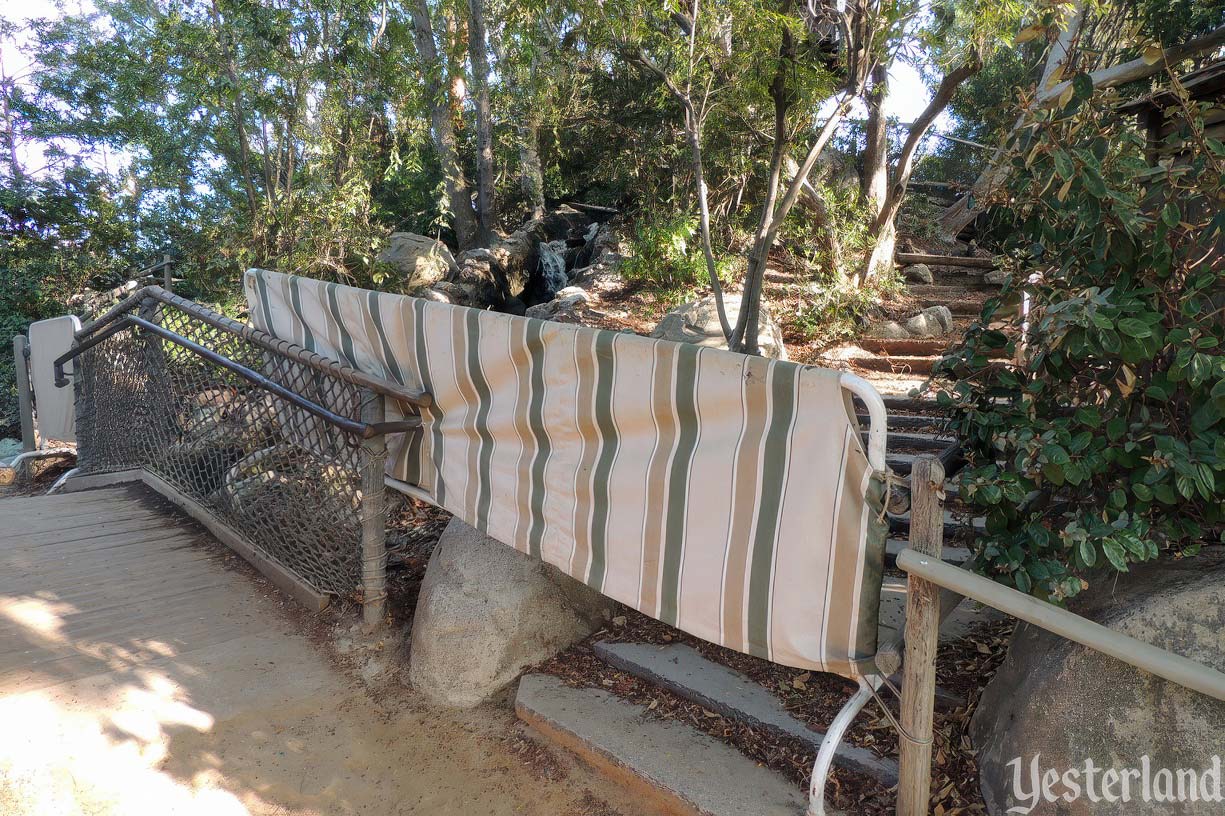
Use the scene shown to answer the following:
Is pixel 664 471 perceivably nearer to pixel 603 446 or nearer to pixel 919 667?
pixel 603 446

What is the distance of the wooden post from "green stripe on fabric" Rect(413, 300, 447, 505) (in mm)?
1937

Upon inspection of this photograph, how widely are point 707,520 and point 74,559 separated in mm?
3790

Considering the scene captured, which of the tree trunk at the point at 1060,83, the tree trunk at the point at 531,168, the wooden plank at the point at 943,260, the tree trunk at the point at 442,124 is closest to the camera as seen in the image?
the tree trunk at the point at 1060,83

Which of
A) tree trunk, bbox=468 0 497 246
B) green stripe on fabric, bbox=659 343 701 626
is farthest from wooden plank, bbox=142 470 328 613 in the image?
tree trunk, bbox=468 0 497 246

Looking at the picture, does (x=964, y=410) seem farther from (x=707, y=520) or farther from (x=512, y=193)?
(x=512, y=193)

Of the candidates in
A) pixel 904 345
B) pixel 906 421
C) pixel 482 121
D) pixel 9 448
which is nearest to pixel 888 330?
pixel 904 345

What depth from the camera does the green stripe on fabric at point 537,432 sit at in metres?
2.54

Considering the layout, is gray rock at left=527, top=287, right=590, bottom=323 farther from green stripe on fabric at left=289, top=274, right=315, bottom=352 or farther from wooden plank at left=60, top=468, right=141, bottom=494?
green stripe on fabric at left=289, top=274, right=315, bottom=352

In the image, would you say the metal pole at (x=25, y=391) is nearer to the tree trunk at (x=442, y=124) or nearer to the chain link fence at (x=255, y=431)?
the chain link fence at (x=255, y=431)

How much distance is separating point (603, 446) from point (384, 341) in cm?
139

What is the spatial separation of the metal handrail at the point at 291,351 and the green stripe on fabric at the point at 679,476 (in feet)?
4.35

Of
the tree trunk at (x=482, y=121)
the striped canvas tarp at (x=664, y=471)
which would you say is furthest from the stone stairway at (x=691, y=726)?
the tree trunk at (x=482, y=121)

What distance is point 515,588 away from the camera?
300 centimetres

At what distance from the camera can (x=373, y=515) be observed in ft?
10.2
